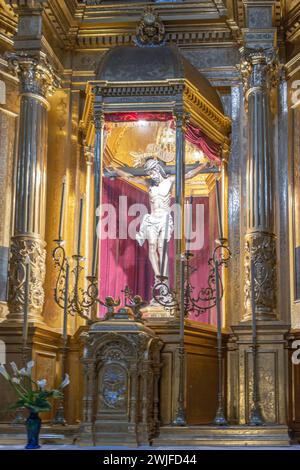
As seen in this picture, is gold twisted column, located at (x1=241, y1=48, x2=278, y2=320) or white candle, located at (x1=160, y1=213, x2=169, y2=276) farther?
white candle, located at (x1=160, y1=213, x2=169, y2=276)

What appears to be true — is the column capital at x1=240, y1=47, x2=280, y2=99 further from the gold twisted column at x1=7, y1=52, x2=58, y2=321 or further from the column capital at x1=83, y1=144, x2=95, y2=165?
the gold twisted column at x1=7, y1=52, x2=58, y2=321

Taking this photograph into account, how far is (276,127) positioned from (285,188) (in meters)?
0.76

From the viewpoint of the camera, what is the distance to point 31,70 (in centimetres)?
1026

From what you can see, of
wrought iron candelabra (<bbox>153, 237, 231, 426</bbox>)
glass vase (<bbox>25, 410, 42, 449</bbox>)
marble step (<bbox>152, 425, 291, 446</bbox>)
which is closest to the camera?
glass vase (<bbox>25, 410, 42, 449</bbox>)

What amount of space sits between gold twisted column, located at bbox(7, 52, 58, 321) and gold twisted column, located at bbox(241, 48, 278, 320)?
2.27 metres

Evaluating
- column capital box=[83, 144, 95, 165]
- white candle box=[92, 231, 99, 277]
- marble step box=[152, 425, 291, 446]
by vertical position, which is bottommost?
marble step box=[152, 425, 291, 446]

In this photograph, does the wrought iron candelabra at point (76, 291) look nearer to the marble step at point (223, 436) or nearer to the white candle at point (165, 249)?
the white candle at point (165, 249)

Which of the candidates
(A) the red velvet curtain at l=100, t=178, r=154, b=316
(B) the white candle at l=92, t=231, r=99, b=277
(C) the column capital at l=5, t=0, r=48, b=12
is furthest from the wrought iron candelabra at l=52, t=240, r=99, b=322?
(C) the column capital at l=5, t=0, r=48, b=12

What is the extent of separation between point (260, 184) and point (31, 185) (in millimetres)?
2518

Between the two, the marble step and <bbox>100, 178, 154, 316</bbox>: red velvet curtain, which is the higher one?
<bbox>100, 178, 154, 316</bbox>: red velvet curtain

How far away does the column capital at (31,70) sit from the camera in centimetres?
1024

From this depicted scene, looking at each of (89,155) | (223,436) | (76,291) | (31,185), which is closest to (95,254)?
(76,291)

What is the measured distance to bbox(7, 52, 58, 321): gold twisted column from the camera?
32.1 ft

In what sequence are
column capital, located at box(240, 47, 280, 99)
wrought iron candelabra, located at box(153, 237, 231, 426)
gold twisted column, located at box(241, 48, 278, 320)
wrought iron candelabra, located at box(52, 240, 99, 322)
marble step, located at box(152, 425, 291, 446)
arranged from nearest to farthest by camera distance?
marble step, located at box(152, 425, 291, 446) → wrought iron candelabra, located at box(153, 237, 231, 426) → wrought iron candelabra, located at box(52, 240, 99, 322) → gold twisted column, located at box(241, 48, 278, 320) → column capital, located at box(240, 47, 280, 99)
